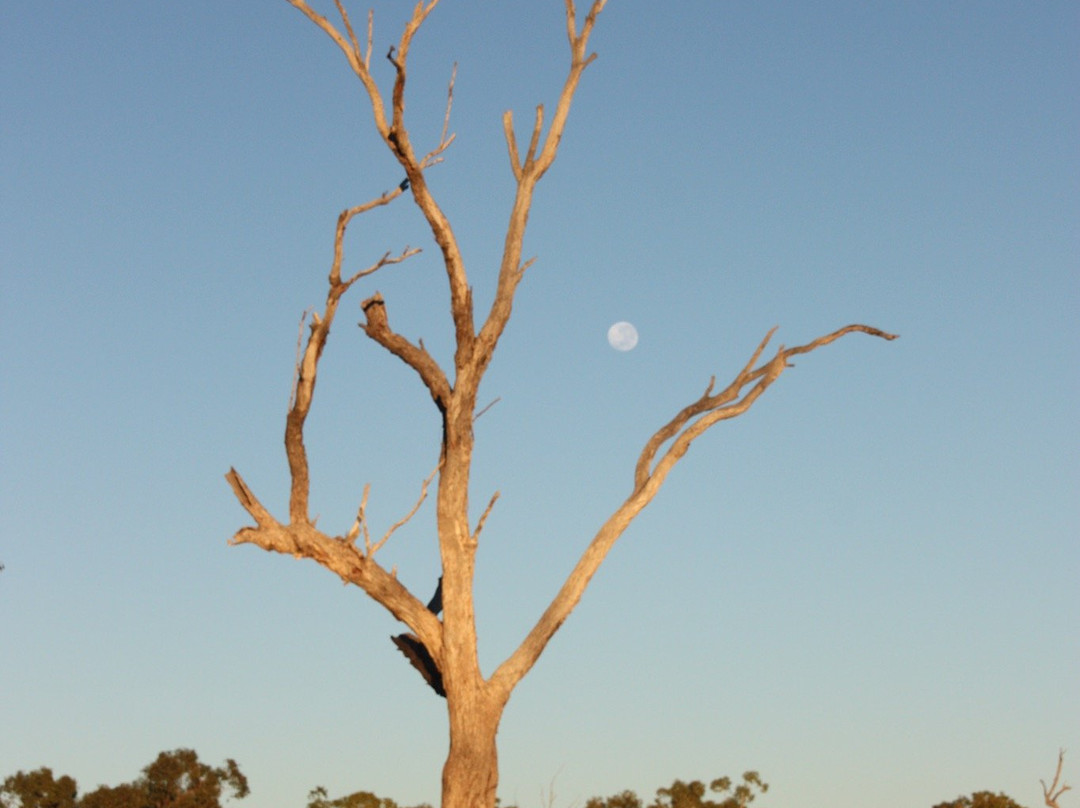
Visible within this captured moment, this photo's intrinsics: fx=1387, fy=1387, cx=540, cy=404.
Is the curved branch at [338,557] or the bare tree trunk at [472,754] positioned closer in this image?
the bare tree trunk at [472,754]

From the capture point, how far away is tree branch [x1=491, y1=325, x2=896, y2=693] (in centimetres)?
1080

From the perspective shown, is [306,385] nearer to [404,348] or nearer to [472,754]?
[404,348]

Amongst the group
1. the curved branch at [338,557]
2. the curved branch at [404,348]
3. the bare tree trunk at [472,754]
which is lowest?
the bare tree trunk at [472,754]

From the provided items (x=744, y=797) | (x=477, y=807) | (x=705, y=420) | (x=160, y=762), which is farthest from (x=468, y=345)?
(x=160, y=762)

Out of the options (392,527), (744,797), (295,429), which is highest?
(744,797)

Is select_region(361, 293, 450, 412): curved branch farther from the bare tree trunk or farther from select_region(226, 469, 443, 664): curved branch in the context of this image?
the bare tree trunk

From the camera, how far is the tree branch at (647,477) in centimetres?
1080

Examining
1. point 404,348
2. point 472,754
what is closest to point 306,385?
point 404,348

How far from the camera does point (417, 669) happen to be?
1093 centimetres

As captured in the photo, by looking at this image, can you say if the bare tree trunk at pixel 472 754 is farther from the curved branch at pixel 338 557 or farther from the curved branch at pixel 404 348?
the curved branch at pixel 404 348

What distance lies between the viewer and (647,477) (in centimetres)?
1137

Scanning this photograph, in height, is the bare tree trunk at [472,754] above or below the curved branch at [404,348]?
below

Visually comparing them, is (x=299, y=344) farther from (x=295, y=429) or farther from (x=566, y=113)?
(x=566, y=113)

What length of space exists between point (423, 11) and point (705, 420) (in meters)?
4.04
